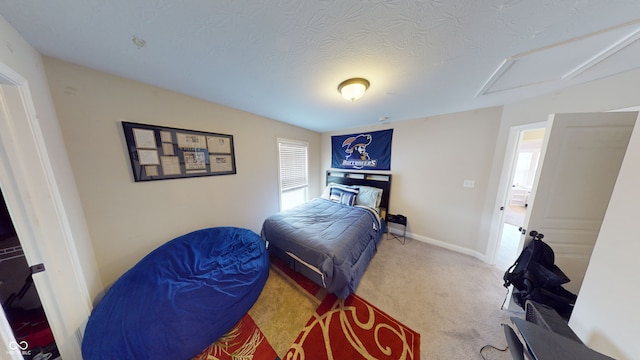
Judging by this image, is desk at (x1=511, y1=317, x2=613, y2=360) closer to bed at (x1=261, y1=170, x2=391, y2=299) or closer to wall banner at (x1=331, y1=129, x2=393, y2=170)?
bed at (x1=261, y1=170, x2=391, y2=299)

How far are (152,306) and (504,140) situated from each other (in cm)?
401

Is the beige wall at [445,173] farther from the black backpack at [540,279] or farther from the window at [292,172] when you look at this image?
the window at [292,172]

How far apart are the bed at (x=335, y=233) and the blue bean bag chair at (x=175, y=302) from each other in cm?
41

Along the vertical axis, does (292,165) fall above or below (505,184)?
above

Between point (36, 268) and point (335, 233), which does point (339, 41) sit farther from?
point (36, 268)

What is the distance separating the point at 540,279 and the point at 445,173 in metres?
1.57

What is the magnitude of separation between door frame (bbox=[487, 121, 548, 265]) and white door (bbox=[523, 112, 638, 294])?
0.68 m

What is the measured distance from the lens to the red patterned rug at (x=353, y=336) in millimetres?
1254

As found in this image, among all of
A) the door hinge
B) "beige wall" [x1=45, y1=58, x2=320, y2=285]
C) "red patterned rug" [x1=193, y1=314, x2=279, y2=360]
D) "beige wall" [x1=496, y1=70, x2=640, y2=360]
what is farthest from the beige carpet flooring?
the door hinge

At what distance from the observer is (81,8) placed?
0.77 meters

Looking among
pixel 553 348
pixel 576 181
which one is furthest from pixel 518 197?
pixel 553 348

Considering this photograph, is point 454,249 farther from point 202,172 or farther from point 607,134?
point 202,172

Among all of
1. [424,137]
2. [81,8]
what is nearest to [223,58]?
[81,8]

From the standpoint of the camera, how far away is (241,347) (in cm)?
129
